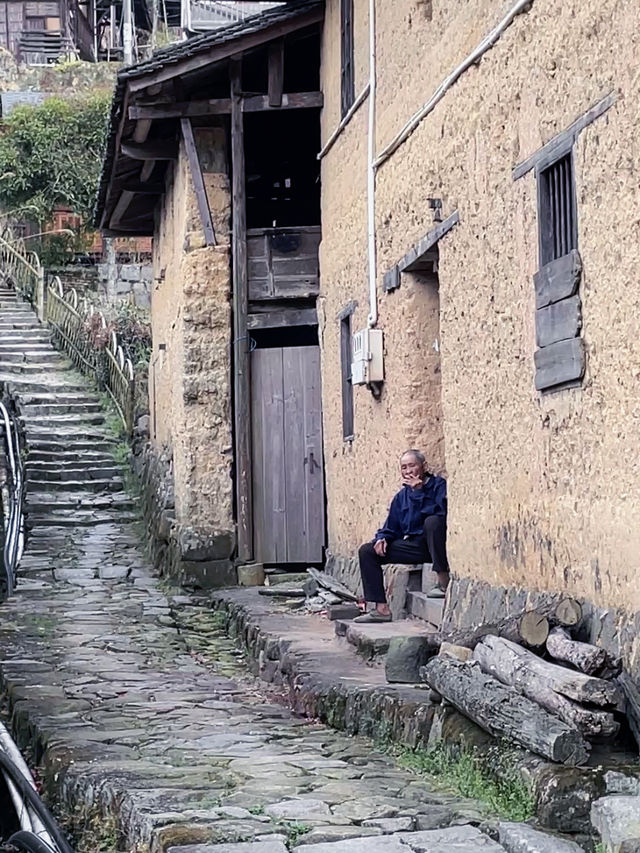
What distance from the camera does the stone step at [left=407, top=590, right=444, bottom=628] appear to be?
7895mm

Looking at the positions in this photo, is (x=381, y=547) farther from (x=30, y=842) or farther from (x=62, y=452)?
(x=62, y=452)

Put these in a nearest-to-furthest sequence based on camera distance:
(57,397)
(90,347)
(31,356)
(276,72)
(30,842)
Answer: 1. (30,842)
2. (276,72)
3. (57,397)
4. (90,347)
5. (31,356)

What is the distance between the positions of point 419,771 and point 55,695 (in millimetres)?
3083

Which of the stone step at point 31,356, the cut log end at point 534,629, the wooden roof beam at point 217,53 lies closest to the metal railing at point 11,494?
the wooden roof beam at point 217,53

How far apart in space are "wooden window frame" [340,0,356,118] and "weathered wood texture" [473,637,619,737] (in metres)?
6.12

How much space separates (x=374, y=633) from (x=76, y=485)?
29.6 feet

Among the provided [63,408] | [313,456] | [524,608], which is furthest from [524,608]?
[63,408]

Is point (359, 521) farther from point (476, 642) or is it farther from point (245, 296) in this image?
point (476, 642)

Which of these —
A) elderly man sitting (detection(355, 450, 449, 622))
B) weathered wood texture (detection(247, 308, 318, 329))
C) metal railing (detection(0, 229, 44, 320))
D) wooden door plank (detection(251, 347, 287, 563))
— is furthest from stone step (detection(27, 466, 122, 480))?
elderly man sitting (detection(355, 450, 449, 622))

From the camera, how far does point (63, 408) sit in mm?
18938

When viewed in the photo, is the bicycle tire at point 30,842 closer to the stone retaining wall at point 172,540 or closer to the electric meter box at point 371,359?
the electric meter box at point 371,359

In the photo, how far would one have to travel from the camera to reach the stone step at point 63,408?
18.6 m

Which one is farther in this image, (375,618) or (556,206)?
(375,618)

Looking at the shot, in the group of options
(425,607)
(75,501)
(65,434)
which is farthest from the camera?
(65,434)
